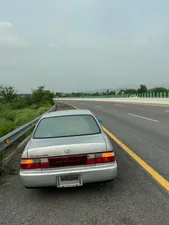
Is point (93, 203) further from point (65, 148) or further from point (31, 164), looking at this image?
point (31, 164)

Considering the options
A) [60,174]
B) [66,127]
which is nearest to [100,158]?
[60,174]

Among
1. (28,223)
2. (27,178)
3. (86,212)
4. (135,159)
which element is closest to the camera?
(28,223)

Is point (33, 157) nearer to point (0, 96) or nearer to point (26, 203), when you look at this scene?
point (26, 203)

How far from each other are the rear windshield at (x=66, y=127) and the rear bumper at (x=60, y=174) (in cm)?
88

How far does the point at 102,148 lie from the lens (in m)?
3.76

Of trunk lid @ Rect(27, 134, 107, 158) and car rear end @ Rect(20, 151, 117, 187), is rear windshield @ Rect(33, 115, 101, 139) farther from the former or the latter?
car rear end @ Rect(20, 151, 117, 187)

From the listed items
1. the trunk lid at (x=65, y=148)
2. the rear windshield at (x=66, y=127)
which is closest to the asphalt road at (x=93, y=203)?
the trunk lid at (x=65, y=148)

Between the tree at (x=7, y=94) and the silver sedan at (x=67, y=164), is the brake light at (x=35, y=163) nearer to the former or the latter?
the silver sedan at (x=67, y=164)

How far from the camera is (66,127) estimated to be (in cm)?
464

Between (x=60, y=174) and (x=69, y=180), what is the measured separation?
19 centimetres

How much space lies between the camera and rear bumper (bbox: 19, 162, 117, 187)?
359 centimetres

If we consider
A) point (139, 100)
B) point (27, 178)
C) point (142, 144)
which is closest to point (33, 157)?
point (27, 178)

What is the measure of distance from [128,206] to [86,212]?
635 millimetres

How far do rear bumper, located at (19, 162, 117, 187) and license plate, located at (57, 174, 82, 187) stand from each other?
0.20 feet
